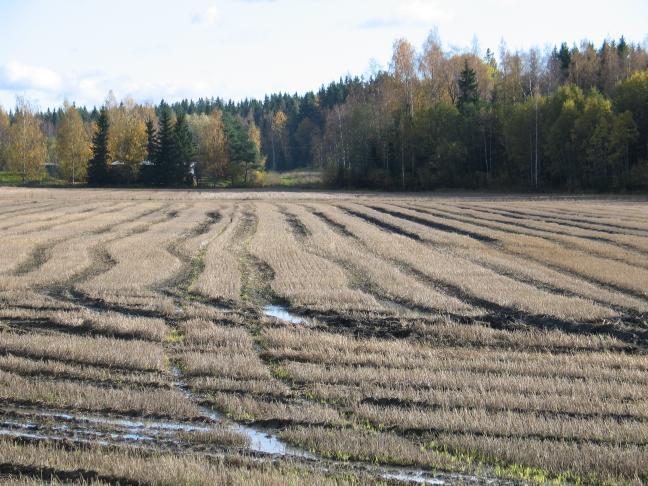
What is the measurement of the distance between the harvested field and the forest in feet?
159

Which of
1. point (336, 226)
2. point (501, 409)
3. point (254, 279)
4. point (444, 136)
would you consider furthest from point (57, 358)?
point (444, 136)

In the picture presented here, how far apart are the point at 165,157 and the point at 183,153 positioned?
241 cm

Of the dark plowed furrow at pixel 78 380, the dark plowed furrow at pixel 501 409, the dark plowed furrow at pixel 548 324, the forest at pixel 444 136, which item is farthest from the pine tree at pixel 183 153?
the dark plowed furrow at pixel 501 409

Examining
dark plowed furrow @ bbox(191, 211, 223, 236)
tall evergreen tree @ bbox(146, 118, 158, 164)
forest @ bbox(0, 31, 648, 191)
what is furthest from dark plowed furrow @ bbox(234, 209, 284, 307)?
tall evergreen tree @ bbox(146, 118, 158, 164)

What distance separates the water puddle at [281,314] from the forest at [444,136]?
193ft

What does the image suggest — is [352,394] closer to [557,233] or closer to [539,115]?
[557,233]

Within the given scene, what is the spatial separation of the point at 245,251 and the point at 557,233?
578 inches

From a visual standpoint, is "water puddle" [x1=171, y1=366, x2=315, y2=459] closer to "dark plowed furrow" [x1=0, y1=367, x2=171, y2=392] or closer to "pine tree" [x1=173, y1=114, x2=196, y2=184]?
"dark plowed furrow" [x1=0, y1=367, x2=171, y2=392]

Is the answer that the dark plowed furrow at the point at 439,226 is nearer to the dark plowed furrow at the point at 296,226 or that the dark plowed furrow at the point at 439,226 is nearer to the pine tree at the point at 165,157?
the dark plowed furrow at the point at 296,226

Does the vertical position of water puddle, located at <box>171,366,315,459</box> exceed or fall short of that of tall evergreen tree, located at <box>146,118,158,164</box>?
it falls short

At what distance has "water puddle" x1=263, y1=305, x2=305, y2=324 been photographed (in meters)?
15.9

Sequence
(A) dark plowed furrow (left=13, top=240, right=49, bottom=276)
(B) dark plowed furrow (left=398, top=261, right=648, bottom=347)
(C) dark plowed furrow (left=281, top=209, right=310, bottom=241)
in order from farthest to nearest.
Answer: (C) dark plowed furrow (left=281, top=209, right=310, bottom=241) < (A) dark plowed furrow (left=13, top=240, right=49, bottom=276) < (B) dark plowed furrow (left=398, top=261, right=648, bottom=347)

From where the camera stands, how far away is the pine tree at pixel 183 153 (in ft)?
318

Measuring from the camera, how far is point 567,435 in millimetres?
8656
